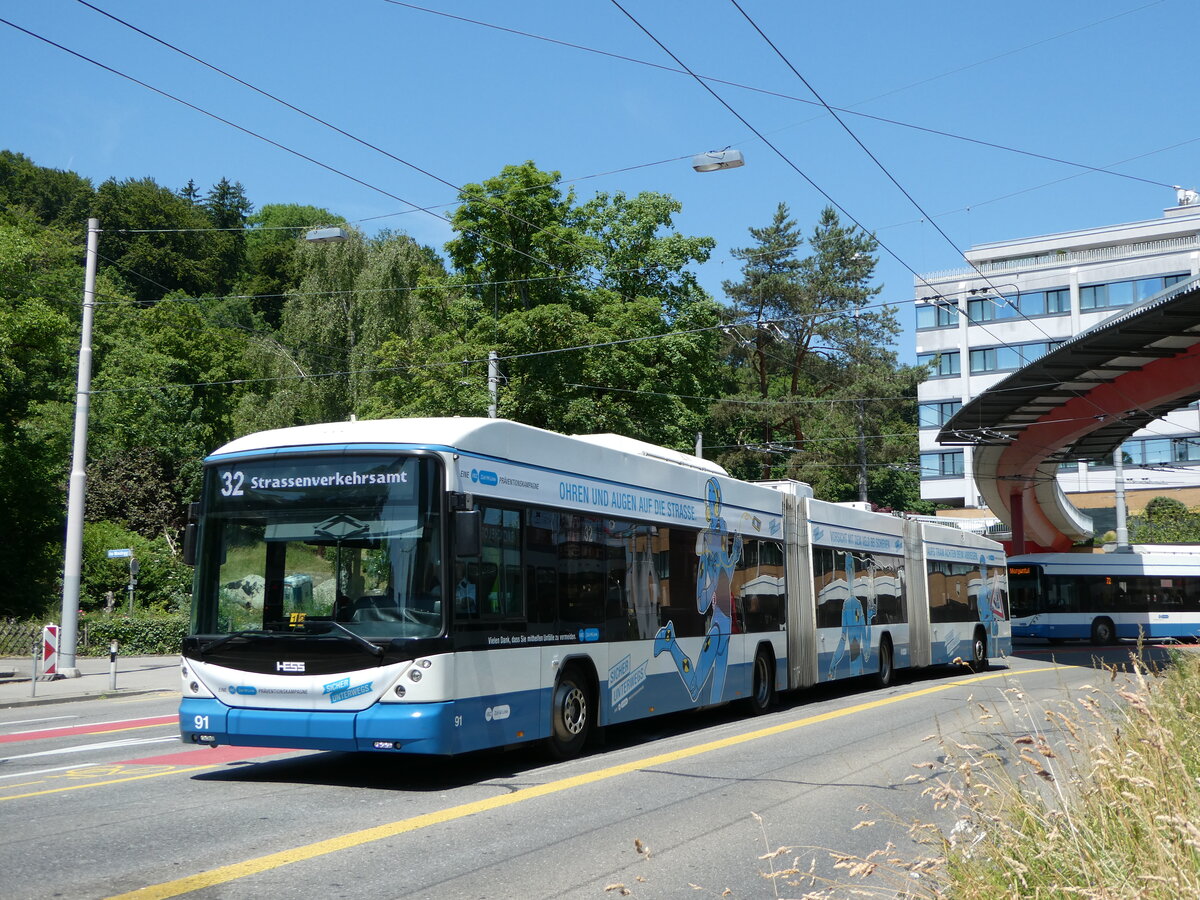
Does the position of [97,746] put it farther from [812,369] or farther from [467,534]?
[812,369]

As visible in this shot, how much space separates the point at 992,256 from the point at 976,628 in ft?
222

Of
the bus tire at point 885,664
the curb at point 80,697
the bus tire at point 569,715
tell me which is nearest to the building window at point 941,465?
the bus tire at point 885,664

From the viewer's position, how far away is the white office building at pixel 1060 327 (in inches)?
2896

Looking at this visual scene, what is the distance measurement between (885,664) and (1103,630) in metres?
25.8

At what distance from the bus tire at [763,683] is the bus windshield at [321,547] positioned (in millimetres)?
7593

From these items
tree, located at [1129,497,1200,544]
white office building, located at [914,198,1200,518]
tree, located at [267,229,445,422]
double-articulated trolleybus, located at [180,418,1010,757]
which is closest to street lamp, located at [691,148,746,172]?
double-articulated trolleybus, located at [180,418,1010,757]

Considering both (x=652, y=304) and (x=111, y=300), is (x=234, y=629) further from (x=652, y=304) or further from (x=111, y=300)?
(x=111, y=300)

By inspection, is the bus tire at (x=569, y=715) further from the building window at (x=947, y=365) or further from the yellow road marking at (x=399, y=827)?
the building window at (x=947, y=365)

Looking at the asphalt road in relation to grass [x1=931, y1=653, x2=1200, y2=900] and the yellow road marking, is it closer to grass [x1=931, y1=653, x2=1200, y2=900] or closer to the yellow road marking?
the yellow road marking

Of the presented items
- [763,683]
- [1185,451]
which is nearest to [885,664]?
[763,683]

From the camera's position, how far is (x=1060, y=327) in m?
77.1

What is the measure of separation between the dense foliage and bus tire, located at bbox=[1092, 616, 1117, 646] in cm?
1557

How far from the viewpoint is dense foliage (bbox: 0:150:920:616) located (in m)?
37.2

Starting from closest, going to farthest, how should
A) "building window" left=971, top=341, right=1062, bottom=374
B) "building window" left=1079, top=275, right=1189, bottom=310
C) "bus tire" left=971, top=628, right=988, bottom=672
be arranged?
"bus tire" left=971, top=628, right=988, bottom=672 < "building window" left=1079, top=275, right=1189, bottom=310 < "building window" left=971, top=341, right=1062, bottom=374
